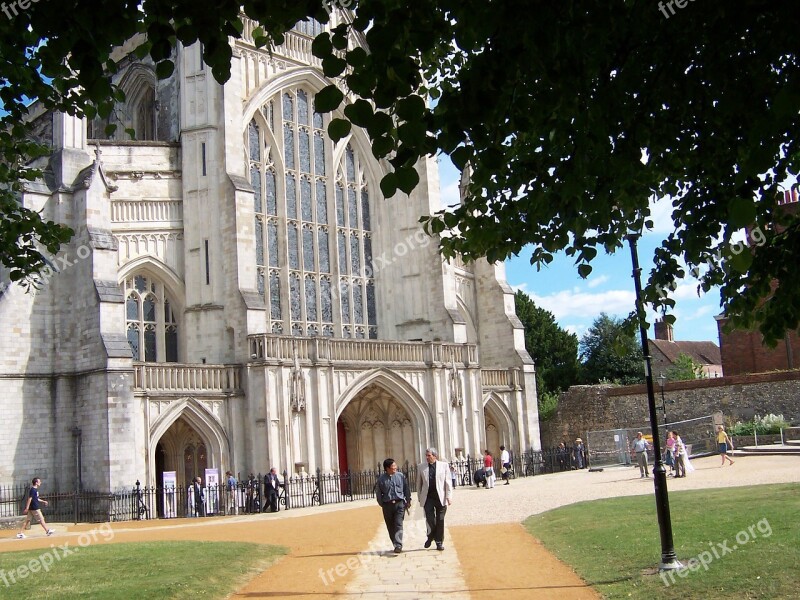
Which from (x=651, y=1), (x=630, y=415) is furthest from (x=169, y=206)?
(x=651, y=1)

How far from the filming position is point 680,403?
38125 mm

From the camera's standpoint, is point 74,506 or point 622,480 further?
point 622,480

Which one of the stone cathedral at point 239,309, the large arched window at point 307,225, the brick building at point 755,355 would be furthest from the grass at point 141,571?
the brick building at point 755,355

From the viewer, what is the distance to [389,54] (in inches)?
189

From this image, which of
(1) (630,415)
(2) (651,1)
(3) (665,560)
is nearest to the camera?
(2) (651,1)

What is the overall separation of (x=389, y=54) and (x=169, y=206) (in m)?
25.5

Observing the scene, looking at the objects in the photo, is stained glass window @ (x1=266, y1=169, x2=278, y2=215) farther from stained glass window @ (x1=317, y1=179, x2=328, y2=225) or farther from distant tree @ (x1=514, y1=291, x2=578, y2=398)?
distant tree @ (x1=514, y1=291, x2=578, y2=398)

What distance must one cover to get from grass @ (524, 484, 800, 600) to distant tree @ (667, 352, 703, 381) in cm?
4152

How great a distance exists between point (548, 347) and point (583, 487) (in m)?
27.6

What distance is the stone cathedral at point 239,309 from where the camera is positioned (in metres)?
24.9

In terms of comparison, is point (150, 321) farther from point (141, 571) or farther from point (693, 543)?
point (693, 543)

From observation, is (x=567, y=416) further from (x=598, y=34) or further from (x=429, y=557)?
(x=598, y=34)
